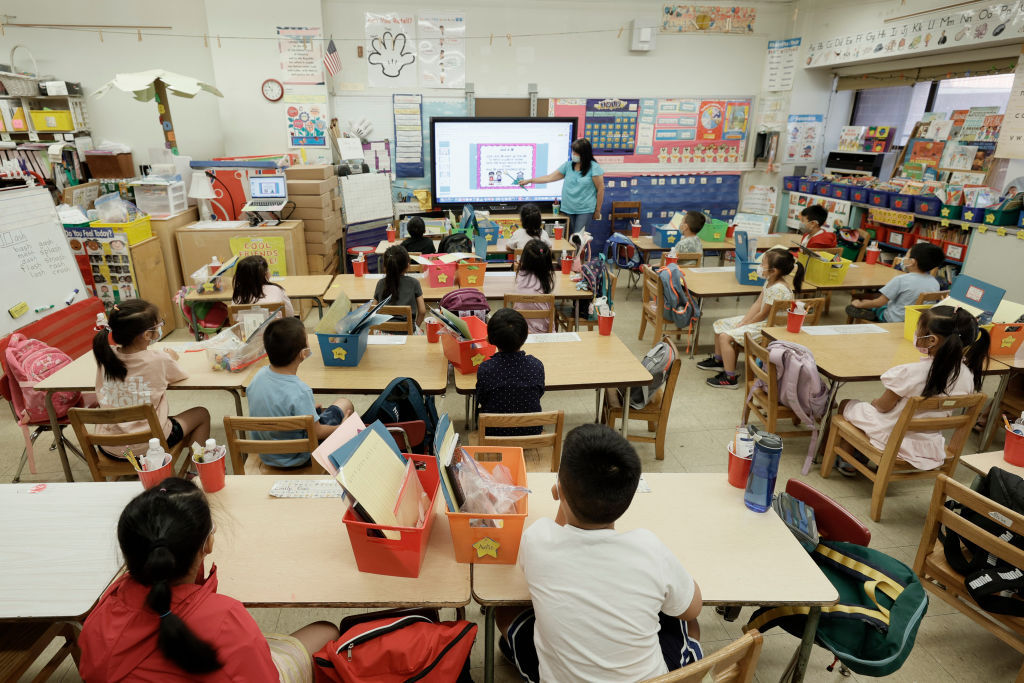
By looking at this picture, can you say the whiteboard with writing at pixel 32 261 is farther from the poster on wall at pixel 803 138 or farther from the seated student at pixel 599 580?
the poster on wall at pixel 803 138

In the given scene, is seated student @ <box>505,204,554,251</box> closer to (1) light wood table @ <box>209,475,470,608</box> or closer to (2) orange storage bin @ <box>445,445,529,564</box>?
(1) light wood table @ <box>209,475,470,608</box>

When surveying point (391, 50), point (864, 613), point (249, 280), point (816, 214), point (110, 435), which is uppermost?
point (391, 50)

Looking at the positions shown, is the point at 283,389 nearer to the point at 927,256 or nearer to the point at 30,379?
the point at 30,379

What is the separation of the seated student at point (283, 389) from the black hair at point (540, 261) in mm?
2037

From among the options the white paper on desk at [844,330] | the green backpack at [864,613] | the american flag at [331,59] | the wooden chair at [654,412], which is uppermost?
the american flag at [331,59]

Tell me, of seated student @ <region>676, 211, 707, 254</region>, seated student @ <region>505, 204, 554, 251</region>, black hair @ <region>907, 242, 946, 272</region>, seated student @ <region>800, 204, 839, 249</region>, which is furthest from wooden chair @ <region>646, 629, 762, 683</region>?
seated student @ <region>800, 204, 839, 249</region>

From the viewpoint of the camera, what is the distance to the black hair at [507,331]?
2559 millimetres

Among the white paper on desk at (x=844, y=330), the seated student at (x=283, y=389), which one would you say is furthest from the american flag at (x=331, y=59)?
the white paper on desk at (x=844, y=330)

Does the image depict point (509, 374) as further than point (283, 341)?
Yes

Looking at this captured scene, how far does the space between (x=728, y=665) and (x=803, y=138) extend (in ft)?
26.3

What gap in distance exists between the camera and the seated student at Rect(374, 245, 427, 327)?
3.82 m

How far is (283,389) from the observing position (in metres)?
2.41

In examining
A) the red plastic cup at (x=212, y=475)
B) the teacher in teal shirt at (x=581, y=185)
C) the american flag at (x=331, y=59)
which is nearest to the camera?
the red plastic cup at (x=212, y=475)

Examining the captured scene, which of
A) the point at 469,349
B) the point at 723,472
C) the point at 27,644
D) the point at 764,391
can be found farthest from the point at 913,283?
the point at 27,644
